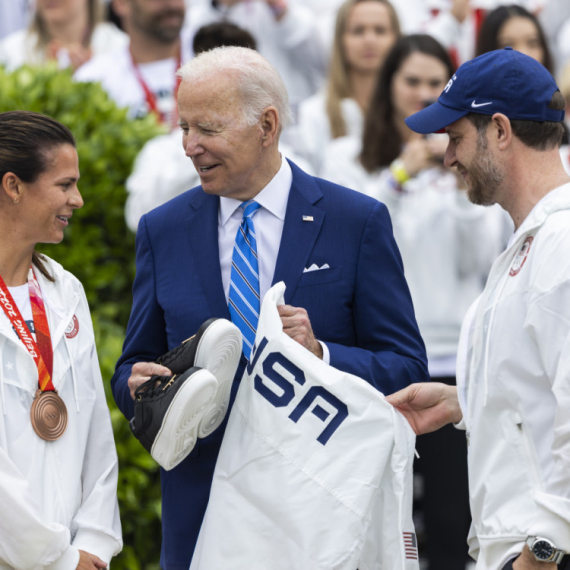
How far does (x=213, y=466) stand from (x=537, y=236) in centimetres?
127

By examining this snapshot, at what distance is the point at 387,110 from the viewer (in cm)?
591

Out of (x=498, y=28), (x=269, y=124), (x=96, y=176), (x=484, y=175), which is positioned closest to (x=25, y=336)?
(x=269, y=124)

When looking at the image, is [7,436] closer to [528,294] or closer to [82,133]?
[528,294]

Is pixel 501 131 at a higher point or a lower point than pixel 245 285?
higher

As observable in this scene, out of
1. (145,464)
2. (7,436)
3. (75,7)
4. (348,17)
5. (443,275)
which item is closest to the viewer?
(7,436)

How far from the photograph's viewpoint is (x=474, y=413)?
9.80ft

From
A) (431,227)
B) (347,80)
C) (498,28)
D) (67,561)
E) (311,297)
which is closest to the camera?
(67,561)

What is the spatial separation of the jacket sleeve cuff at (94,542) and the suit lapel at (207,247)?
0.78 meters

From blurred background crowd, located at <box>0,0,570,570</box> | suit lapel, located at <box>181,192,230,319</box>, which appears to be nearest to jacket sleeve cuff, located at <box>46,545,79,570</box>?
suit lapel, located at <box>181,192,230,319</box>

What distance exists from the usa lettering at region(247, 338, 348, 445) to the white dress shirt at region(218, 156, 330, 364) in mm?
357

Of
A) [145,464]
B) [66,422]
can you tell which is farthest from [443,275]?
[66,422]

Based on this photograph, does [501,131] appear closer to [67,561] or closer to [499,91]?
[499,91]

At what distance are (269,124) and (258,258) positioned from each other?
1.43 ft

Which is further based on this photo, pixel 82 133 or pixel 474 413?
pixel 82 133
